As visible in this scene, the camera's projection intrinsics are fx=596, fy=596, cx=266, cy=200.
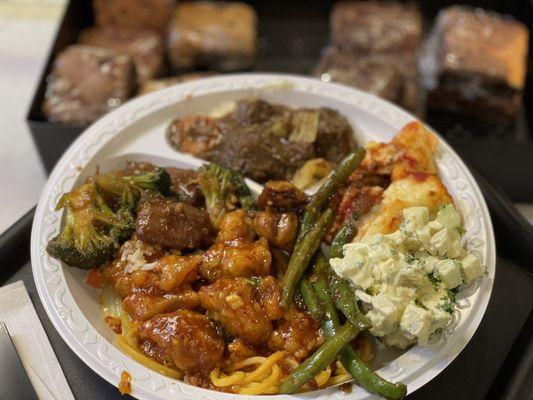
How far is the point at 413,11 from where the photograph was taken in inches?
208

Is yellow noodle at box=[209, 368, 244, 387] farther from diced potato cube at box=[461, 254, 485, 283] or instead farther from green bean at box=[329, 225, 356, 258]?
diced potato cube at box=[461, 254, 485, 283]

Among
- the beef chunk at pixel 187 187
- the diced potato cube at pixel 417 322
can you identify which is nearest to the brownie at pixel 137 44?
the beef chunk at pixel 187 187

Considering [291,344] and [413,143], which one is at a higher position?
[413,143]

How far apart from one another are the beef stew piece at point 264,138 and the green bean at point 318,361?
3.78ft

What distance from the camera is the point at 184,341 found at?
2496 mm

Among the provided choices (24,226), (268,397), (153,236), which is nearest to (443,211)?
(268,397)

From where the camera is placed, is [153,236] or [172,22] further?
[172,22]

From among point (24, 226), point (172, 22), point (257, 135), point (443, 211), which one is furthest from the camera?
point (172, 22)

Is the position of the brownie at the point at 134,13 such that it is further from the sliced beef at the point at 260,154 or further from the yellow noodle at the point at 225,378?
the yellow noodle at the point at 225,378

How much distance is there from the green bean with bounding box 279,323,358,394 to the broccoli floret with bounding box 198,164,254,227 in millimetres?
861

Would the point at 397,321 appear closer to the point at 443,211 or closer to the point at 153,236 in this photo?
the point at 443,211

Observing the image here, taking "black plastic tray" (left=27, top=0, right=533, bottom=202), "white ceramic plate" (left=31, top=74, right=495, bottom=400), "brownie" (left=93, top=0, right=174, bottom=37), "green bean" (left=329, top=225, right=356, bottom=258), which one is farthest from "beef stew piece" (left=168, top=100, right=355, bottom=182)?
"brownie" (left=93, top=0, right=174, bottom=37)

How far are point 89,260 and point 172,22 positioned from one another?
3.01 m

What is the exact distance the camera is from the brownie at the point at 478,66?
15.1 ft
